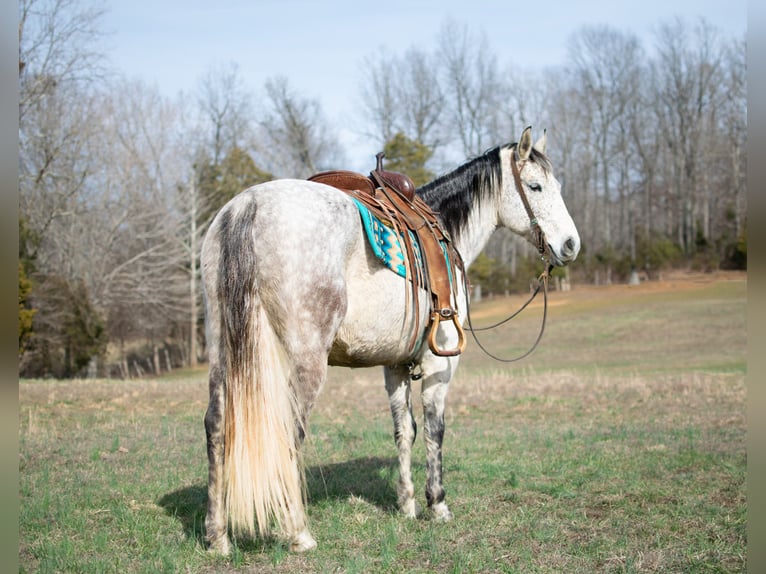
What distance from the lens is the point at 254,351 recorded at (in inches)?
144

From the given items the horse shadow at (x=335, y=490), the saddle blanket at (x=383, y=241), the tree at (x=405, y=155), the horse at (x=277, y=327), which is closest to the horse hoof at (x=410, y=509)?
the horse shadow at (x=335, y=490)

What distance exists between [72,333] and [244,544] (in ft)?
70.9

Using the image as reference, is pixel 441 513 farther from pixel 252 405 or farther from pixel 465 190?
pixel 465 190

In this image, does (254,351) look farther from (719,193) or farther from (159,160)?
(719,193)

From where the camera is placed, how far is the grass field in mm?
3822

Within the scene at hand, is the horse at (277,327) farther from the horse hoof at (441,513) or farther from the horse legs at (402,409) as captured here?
the horse hoof at (441,513)

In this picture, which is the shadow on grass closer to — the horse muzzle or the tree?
the horse muzzle

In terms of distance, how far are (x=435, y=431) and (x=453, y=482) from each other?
1.03 m

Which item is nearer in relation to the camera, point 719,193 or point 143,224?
point 143,224

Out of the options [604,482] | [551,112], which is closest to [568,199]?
[551,112]

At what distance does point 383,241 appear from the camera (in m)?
4.41

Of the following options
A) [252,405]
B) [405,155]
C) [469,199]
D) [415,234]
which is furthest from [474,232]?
[405,155]

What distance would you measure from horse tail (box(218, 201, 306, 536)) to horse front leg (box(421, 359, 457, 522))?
1.34 metres

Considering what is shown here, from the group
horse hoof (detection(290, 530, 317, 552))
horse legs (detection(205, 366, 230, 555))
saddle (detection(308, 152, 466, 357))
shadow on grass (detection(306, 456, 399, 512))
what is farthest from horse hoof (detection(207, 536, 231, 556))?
saddle (detection(308, 152, 466, 357))
